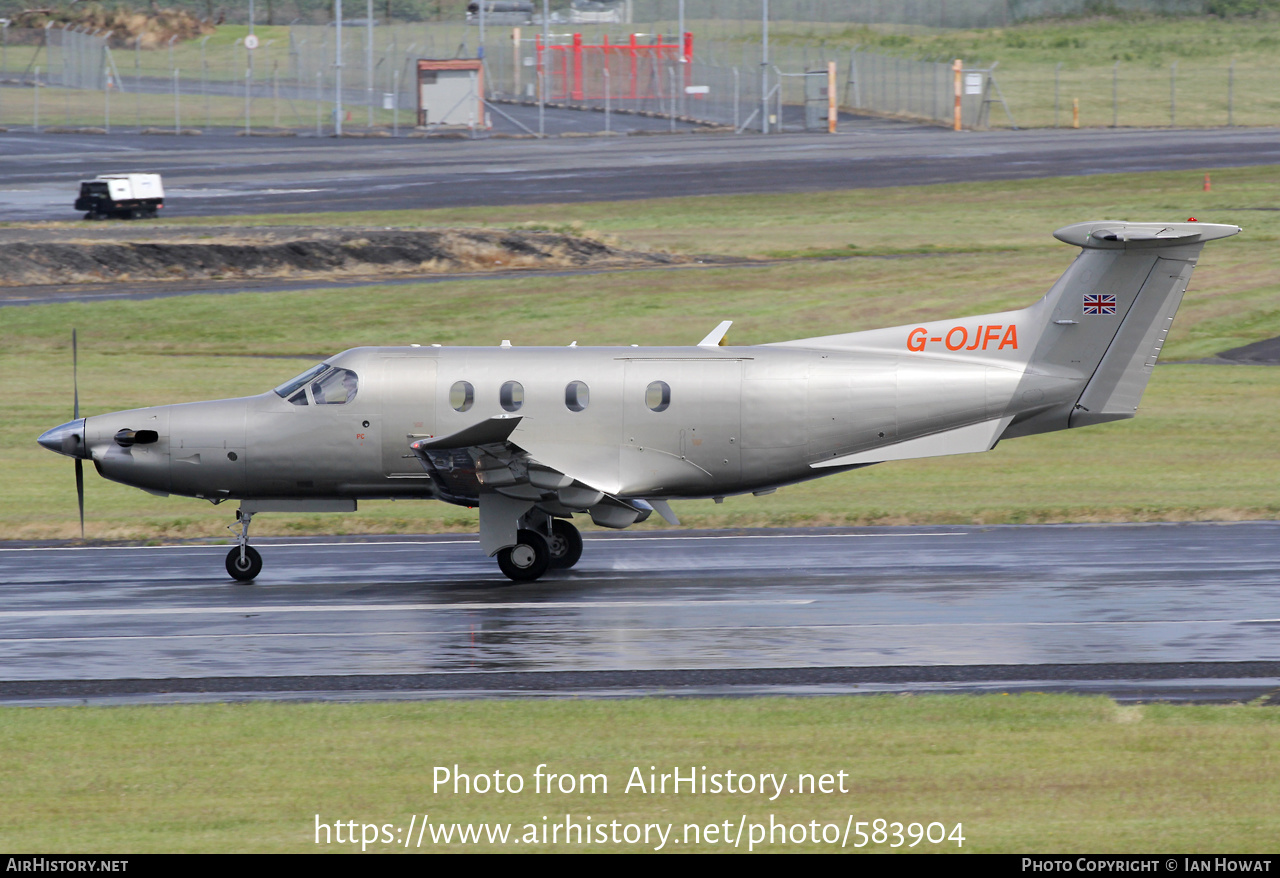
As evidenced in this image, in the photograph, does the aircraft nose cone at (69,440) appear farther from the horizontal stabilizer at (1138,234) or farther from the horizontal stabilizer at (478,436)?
the horizontal stabilizer at (1138,234)

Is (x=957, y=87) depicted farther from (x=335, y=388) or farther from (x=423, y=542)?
(x=335, y=388)

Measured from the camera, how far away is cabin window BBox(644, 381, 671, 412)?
19.3 m

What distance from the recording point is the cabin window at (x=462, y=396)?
19.4 meters

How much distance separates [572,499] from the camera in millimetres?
19094

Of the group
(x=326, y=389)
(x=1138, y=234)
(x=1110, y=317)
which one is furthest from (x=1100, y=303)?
(x=326, y=389)

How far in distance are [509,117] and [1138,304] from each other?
63.8 meters

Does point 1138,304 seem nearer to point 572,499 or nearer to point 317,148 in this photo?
point 572,499

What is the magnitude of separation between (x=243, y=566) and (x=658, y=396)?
5.79 meters

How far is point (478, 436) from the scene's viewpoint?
18.1 metres

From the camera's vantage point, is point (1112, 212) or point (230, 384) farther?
point (1112, 212)

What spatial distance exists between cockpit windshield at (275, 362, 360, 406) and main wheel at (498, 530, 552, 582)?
111 inches

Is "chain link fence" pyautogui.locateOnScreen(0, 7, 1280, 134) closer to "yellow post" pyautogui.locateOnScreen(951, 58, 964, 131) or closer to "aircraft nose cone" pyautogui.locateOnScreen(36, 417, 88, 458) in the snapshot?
"yellow post" pyautogui.locateOnScreen(951, 58, 964, 131)

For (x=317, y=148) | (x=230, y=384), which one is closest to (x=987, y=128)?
(x=317, y=148)

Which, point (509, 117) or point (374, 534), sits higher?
point (509, 117)
